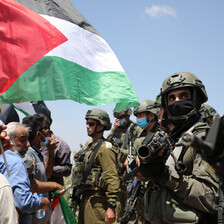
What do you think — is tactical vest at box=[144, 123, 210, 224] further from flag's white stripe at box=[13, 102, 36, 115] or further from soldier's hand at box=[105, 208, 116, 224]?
flag's white stripe at box=[13, 102, 36, 115]

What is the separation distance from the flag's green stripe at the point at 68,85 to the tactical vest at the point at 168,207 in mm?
1761

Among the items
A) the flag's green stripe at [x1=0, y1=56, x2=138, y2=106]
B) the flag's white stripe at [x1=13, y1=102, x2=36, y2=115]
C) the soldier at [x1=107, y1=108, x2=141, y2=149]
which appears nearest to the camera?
the flag's green stripe at [x1=0, y1=56, x2=138, y2=106]

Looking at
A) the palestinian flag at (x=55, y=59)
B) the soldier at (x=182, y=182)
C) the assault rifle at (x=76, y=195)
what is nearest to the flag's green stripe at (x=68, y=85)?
the palestinian flag at (x=55, y=59)

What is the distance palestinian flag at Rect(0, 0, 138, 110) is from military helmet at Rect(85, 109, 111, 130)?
238cm

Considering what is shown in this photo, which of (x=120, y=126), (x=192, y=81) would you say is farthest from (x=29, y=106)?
(x=192, y=81)

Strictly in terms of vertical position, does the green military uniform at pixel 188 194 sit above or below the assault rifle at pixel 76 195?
above

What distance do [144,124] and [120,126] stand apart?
2.56 meters

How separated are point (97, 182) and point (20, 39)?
2.98 m

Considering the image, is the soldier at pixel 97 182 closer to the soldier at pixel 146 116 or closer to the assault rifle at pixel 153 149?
the soldier at pixel 146 116

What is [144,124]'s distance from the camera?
8.88 m

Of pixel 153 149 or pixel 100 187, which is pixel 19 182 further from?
pixel 100 187

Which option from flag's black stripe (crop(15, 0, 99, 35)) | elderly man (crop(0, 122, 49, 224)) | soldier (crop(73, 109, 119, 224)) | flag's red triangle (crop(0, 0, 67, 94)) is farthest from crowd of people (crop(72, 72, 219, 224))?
flag's black stripe (crop(15, 0, 99, 35))

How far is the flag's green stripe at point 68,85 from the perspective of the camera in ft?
15.3

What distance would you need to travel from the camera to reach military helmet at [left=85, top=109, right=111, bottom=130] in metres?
7.80
